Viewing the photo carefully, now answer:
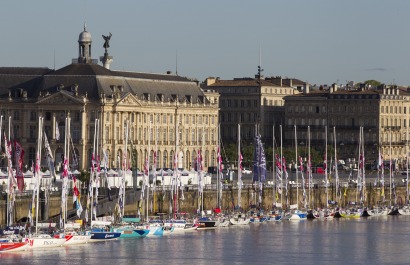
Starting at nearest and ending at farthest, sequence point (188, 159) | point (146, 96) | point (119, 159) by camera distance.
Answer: point (119, 159) < point (146, 96) < point (188, 159)

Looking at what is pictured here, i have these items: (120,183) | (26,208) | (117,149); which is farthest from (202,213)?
(117,149)

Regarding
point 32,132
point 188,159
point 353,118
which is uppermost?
point 353,118

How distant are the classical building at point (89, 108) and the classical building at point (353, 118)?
26.4 m

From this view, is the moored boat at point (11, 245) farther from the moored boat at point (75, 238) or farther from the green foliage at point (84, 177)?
the green foliage at point (84, 177)

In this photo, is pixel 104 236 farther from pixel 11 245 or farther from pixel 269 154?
pixel 269 154

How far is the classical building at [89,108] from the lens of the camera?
480 feet

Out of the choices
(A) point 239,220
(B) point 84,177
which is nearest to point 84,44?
(B) point 84,177

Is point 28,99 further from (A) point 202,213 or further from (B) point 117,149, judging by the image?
(A) point 202,213

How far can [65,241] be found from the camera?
102 metres

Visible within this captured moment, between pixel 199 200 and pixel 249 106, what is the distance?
210 feet

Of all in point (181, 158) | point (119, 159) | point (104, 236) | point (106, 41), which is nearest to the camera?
point (104, 236)

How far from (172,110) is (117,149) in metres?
9.04

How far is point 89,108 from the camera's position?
14675 centimetres

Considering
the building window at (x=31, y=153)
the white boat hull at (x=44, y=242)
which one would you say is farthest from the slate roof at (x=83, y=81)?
the white boat hull at (x=44, y=242)
